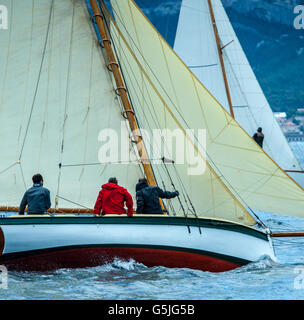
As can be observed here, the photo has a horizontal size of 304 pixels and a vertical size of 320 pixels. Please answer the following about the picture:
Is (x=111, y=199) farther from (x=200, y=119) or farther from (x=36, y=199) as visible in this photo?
(x=200, y=119)

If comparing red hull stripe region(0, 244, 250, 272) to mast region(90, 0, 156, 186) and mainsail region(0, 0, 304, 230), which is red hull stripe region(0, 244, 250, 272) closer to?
mainsail region(0, 0, 304, 230)

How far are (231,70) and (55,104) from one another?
14870mm

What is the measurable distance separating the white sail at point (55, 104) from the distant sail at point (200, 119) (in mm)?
772

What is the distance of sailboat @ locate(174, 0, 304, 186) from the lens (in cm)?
2545

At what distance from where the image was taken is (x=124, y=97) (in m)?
12.0

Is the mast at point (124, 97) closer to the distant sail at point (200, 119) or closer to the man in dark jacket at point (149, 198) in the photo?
the distant sail at point (200, 119)

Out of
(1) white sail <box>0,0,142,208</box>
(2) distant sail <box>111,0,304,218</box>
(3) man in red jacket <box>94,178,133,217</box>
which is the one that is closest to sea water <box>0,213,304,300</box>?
(3) man in red jacket <box>94,178,133,217</box>

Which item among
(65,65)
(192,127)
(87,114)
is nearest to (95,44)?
(65,65)

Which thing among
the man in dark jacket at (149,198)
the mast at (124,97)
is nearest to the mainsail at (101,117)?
the mast at (124,97)

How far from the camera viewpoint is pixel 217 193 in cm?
1080

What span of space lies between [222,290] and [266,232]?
7.85ft

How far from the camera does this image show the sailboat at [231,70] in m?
25.5

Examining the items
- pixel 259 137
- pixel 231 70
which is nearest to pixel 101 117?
pixel 259 137

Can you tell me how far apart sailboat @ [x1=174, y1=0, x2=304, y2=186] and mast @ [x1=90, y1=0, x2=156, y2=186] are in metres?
13.1
